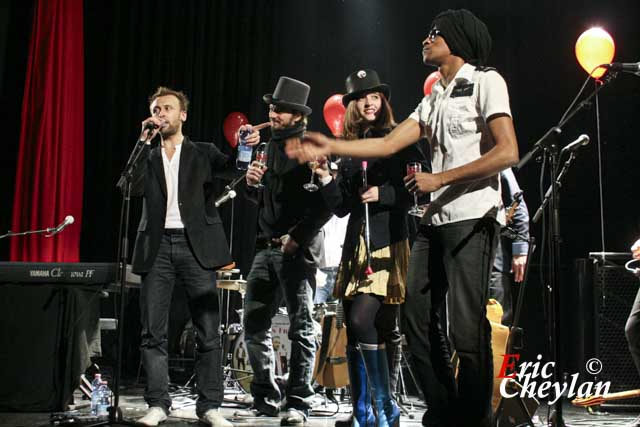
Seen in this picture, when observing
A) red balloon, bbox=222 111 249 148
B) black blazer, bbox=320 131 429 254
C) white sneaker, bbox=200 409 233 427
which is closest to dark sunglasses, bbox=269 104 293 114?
black blazer, bbox=320 131 429 254

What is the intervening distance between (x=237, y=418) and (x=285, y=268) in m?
1.09

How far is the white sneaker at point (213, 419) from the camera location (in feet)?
13.5

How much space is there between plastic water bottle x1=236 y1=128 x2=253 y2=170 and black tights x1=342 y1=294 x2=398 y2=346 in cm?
126

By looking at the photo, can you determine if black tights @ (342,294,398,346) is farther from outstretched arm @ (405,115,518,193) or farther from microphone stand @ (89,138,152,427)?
microphone stand @ (89,138,152,427)

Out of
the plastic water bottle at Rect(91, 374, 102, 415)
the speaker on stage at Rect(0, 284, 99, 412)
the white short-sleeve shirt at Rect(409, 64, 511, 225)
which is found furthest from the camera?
the plastic water bottle at Rect(91, 374, 102, 415)

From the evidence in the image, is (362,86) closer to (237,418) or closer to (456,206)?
(456,206)

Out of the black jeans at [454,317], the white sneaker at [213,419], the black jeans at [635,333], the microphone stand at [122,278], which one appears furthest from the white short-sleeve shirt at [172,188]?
the black jeans at [635,333]

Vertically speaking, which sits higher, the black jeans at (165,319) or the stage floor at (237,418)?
the black jeans at (165,319)

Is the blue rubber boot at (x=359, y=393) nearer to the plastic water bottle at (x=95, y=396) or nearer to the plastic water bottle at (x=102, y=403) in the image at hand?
the plastic water bottle at (x=102, y=403)

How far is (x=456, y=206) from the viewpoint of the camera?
276 cm

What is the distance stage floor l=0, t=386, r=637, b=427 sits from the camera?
442 cm

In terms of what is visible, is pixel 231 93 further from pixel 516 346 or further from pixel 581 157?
pixel 516 346

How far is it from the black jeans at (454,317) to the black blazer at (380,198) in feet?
2.44

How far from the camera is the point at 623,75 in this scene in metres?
7.57
